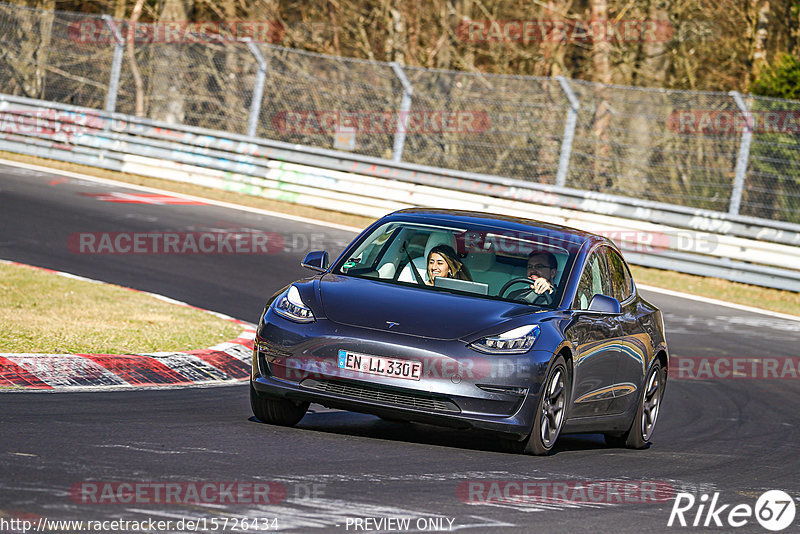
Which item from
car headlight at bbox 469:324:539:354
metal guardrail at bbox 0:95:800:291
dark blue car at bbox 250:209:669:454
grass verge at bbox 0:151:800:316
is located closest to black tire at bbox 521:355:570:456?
dark blue car at bbox 250:209:669:454

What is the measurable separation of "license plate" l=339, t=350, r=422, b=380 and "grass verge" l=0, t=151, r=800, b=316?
38.7ft

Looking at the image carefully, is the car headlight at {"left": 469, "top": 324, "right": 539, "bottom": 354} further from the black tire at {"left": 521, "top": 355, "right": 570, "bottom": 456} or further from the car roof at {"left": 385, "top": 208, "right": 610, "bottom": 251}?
the car roof at {"left": 385, "top": 208, "right": 610, "bottom": 251}

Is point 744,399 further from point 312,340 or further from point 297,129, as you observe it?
point 297,129

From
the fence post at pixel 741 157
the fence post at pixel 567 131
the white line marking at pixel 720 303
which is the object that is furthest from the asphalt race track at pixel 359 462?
the fence post at pixel 567 131

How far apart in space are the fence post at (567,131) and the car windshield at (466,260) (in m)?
12.5

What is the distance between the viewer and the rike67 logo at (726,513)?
20.4ft

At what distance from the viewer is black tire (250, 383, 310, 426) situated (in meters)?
7.62

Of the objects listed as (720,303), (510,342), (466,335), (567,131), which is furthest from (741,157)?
(466,335)

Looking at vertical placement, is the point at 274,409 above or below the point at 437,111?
below

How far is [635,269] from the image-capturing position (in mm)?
19953

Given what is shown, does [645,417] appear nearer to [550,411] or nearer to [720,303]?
[550,411]

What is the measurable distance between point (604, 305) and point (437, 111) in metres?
15.1

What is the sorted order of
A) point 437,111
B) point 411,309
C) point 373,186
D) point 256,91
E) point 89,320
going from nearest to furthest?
point 411,309, point 89,320, point 373,186, point 437,111, point 256,91

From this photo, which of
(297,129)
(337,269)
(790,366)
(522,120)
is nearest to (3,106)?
(297,129)
